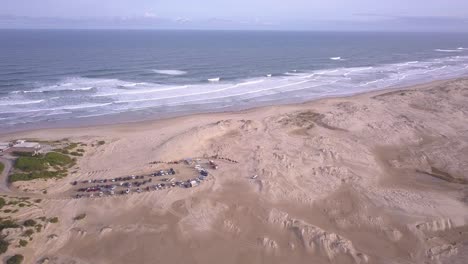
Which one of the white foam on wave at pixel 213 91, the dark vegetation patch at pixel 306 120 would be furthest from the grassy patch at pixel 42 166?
the dark vegetation patch at pixel 306 120

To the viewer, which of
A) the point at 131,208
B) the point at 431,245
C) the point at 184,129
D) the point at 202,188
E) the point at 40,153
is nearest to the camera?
the point at 431,245

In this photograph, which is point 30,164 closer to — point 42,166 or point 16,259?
point 42,166

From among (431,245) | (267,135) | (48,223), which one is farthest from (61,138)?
(431,245)

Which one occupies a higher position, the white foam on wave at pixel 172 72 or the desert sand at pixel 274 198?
the white foam on wave at pixel 172 72

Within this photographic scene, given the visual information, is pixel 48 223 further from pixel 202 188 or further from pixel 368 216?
pixel 368 216

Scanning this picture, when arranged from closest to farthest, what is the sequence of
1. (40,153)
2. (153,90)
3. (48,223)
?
(48,223) → (40,153) → (153,90)

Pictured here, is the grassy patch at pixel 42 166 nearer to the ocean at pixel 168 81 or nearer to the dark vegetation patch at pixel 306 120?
the ocean at pixel 168 81

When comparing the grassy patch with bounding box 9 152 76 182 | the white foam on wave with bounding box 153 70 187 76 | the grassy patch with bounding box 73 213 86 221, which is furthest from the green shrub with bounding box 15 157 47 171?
the white foam on wave with bounding box 153 70 187 76

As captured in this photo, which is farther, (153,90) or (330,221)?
(153,90)
